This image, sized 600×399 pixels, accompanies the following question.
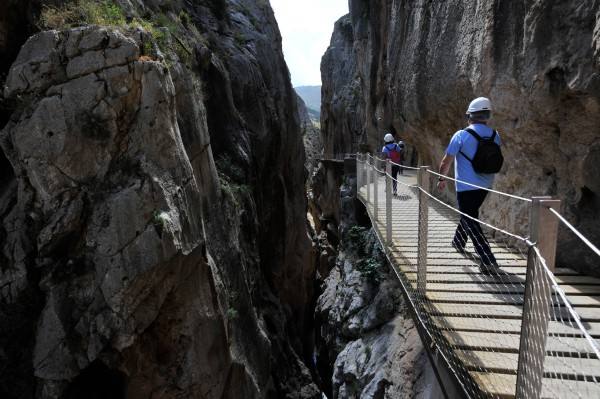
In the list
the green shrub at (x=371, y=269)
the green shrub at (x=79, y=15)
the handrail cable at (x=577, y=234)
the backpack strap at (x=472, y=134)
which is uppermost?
the green shrub at (x=79, y=15)

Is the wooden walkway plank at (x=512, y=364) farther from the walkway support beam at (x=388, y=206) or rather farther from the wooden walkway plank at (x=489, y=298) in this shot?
the walkway support beam at (x=388, y=206)

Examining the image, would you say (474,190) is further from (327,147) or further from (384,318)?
(327,147)

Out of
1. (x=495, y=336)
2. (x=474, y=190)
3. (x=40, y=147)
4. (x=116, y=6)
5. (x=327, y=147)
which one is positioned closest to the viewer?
(x=495, y=336)

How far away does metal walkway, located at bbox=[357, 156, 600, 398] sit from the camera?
2.51 metres

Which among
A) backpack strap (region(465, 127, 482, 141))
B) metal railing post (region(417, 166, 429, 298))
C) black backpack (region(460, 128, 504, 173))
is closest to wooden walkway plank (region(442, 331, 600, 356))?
metal railing post (region(417, 166, 429, 298))

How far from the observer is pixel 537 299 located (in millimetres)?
2428

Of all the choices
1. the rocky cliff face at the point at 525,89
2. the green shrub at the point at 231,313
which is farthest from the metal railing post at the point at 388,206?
the green shrub at the point at 231,313

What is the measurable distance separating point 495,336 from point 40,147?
24.4 feet

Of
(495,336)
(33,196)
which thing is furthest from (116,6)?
(495,336)

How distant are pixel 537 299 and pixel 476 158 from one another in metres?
2.79

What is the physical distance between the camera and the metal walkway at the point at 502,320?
2506 millimetres

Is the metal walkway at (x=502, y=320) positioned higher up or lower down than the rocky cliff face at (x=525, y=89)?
lower down

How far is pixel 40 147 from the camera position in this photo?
267 inches

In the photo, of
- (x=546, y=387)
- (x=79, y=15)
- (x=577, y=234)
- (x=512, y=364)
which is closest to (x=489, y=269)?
(x=512, y=364)
